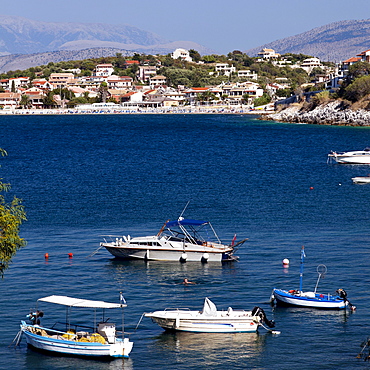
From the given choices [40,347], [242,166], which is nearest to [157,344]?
[40,347]

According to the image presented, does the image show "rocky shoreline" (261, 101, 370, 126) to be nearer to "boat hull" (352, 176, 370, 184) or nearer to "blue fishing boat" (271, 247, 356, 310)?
"boat hull" (352, 176, 370, 184)

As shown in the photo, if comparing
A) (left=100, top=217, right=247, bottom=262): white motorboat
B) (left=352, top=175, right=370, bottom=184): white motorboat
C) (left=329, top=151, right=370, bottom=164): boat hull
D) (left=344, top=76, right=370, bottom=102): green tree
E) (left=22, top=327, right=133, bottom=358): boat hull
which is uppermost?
(left=344, top=76, right=370, bottom=102): green tree

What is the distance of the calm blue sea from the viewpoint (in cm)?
3153

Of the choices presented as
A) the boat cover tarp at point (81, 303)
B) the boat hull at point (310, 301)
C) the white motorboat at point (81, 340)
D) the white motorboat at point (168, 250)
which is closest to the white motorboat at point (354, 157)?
the white motorboat at point (168, 250)

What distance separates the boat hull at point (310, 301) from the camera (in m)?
35.9

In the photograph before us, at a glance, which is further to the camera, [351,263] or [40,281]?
[351,263]

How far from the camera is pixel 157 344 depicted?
32000 mm

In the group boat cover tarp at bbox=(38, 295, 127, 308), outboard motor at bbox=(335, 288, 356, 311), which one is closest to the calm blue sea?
outboard motor at bbox=(335, 288, 356, 311)

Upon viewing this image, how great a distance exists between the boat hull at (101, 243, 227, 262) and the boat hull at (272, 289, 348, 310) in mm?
8803

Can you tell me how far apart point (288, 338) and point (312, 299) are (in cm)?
404

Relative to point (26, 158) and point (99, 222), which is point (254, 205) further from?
point (26, 158)

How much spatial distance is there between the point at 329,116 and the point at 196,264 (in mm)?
133245

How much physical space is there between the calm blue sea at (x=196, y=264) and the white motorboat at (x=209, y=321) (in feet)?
1.39

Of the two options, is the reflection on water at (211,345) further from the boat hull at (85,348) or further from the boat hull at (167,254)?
the boat hull at (167,254)
